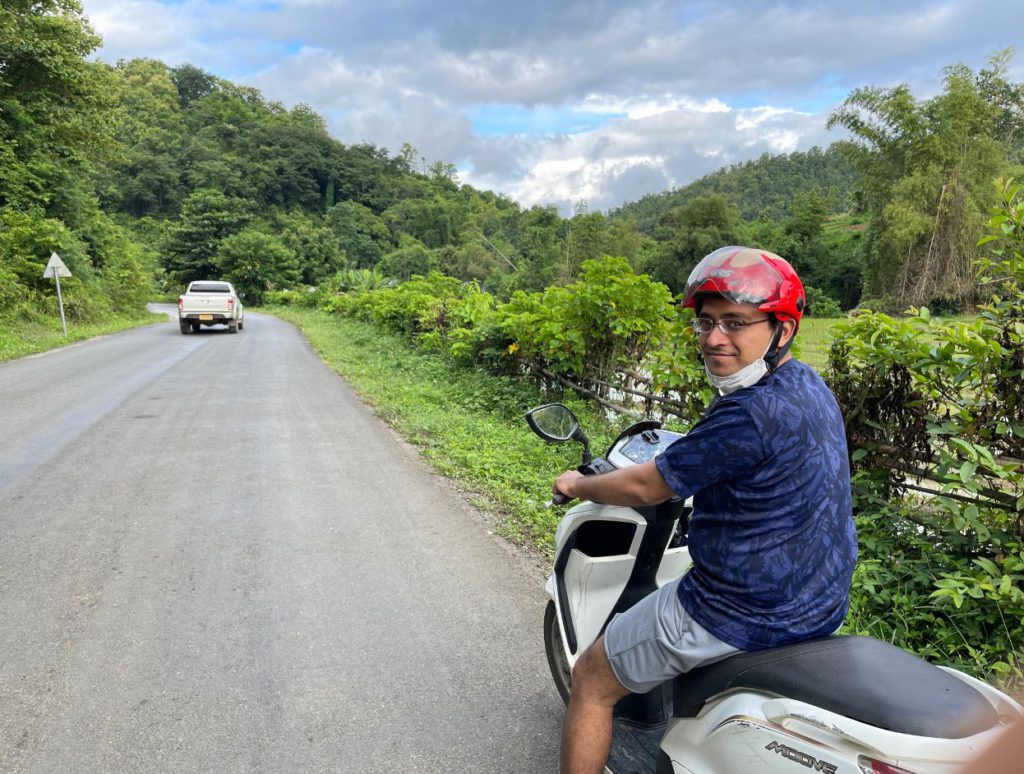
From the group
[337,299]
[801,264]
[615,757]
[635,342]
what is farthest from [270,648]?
[801,264]

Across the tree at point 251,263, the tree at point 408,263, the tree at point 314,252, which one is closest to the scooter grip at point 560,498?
the tree at point 251,263

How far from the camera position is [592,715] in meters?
1.88

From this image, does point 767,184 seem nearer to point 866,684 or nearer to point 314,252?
point 314,252

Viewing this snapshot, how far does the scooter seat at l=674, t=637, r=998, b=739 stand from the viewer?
1.27 meters

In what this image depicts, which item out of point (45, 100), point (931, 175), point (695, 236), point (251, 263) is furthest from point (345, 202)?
point (931, 175)

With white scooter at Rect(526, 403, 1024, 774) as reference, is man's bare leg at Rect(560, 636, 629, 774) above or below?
below

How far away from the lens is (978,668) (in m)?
2.52

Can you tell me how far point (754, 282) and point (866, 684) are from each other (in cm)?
96

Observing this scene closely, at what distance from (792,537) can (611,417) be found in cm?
564

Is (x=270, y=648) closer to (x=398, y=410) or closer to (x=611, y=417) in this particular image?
(x=611, y=417)

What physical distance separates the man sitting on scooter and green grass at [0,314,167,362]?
15.6m

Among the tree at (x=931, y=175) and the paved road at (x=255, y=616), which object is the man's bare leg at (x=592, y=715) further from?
the tree at (x=931, y=175)

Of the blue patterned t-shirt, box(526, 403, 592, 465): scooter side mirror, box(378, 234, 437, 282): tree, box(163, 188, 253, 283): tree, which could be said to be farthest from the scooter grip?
box(378, 234, 437, 282): tree

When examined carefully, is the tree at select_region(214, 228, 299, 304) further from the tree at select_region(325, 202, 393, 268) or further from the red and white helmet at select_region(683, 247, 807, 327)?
the red and white helmet at select_region(683, 247, 807, 327)
